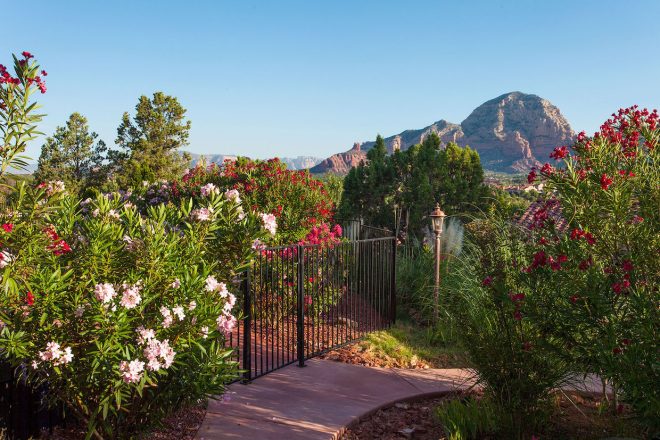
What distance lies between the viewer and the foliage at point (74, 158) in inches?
1554

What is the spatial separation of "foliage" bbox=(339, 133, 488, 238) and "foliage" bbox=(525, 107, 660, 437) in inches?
496

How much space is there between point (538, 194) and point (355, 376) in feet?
10.1

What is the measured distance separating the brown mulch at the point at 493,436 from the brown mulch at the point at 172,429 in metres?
1.39

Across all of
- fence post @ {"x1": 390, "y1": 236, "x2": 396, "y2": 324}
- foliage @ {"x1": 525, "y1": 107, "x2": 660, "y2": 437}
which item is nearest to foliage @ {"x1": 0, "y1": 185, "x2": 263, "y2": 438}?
foliage @ {"x1": 525, "y1": 107, "x2": 660, "y2": 437}

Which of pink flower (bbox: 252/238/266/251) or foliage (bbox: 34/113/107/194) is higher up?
foliage (bbox: 34/113/107/194)

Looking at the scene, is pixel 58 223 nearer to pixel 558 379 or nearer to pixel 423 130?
pixel 558 379

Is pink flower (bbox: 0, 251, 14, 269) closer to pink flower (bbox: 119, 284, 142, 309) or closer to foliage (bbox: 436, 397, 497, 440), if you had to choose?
pink flower (bbox: 119, 284, 142, 309)

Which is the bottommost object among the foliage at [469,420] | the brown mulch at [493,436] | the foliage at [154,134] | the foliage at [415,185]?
the brown mulch at [493,436]

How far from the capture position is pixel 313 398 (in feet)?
17.6

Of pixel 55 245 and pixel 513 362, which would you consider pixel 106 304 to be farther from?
pixel 513 362

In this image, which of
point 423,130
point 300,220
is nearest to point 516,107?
point 423,130

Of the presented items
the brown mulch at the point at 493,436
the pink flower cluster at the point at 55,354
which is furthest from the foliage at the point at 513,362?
the pink flower cluster at the point at 55,354

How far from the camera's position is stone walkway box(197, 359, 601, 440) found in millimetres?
4570

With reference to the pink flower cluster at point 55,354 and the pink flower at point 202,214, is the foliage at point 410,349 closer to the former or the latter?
the pink flower at point 202,214
